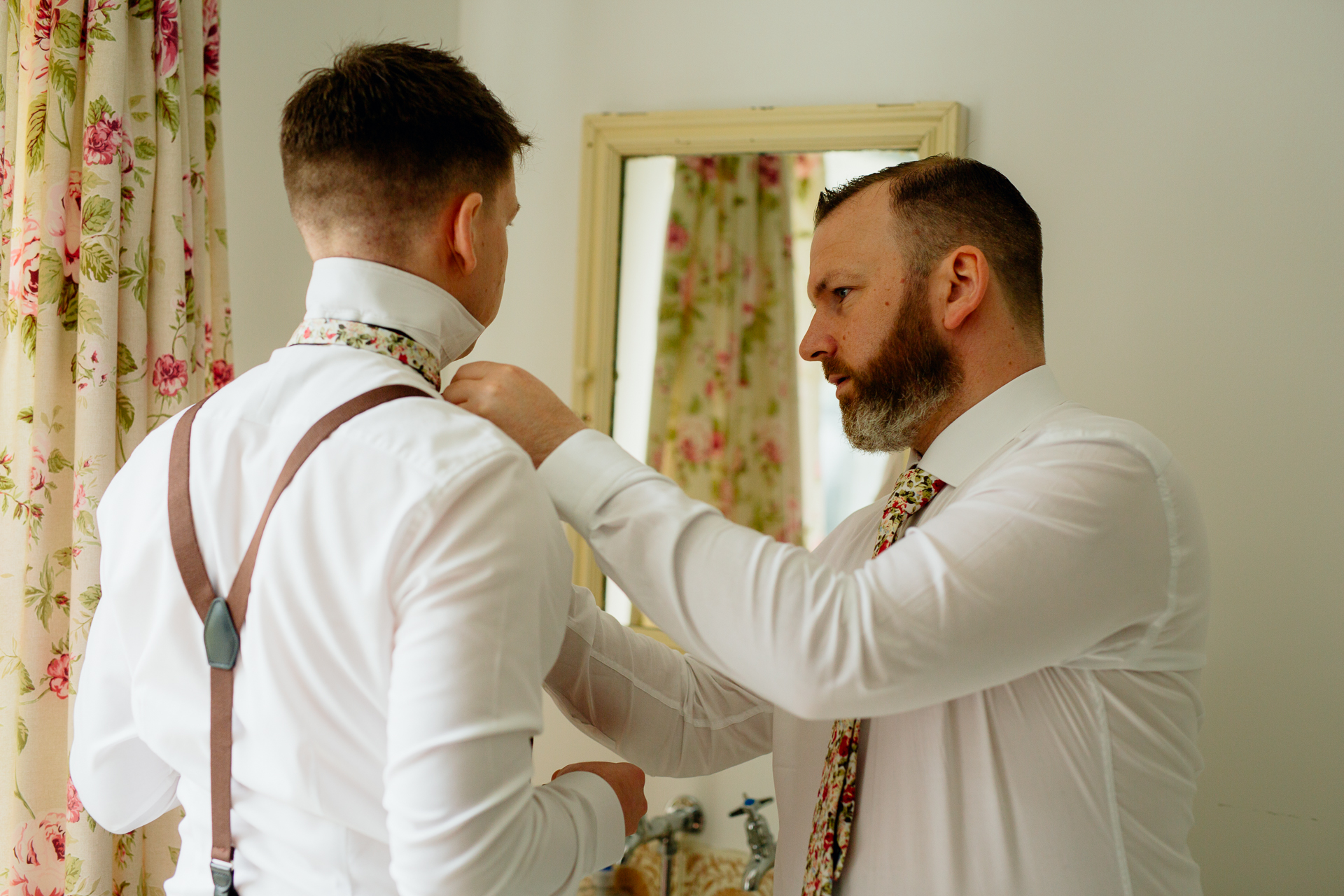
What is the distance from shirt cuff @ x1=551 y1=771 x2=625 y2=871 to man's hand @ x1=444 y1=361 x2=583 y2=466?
0.31 meters

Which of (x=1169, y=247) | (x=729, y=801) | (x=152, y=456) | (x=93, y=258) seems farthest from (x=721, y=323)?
(x=152, y=456)

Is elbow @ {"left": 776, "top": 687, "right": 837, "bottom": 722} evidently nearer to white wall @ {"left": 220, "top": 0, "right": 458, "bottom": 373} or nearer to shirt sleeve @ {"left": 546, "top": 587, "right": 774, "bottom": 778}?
shirt sleeve @ {"left": 546, "top": 587, "right": 774, "bottom": 778}

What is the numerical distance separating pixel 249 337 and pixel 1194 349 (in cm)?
175

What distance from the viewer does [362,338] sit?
2.72ft

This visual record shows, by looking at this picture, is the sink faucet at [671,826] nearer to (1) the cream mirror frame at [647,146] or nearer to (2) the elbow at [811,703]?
(1) the cream mirror frame at [647,146]

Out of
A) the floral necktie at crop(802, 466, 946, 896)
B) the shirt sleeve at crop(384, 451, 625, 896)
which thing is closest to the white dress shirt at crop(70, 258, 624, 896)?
the shirt sleeve at crop(384, 451, 625, 896)

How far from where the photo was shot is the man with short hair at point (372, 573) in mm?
709

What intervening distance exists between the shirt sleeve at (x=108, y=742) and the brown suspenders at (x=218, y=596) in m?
0.18

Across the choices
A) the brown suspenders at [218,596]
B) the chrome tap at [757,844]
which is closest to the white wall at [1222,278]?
the chrome tap at [757,844]

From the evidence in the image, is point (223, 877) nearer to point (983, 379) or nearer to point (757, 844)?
point (983, 379)

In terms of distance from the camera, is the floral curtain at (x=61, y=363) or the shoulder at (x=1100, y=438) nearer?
the shoulder at (x=1100, y=438)

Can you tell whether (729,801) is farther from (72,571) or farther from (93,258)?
(93,258)

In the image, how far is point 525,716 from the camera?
734mm

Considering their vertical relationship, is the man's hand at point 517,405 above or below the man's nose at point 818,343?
below
